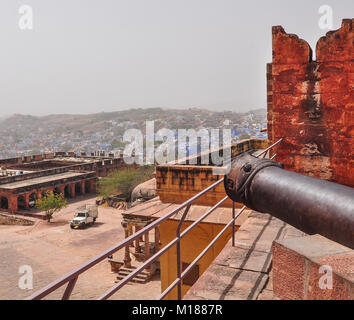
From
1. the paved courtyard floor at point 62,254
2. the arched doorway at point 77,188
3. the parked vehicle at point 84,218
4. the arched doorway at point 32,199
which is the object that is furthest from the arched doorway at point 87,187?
the parked vehicle at point 84,218

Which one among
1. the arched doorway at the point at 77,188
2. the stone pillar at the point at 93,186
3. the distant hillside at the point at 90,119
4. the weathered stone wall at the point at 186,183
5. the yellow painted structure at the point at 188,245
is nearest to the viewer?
the yellow painted structure at the point at 188,245

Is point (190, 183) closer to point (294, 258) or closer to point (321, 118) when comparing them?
point (321, 118)

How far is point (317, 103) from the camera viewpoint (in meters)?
5.05

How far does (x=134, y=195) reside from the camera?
2194 cm

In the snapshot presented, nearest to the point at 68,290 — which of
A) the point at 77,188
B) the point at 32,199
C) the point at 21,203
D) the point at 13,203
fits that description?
the point at 13,203

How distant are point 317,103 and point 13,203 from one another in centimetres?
2603

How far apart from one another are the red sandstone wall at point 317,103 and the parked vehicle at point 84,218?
19.9m

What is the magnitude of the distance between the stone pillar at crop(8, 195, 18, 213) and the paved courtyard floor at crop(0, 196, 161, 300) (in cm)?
200

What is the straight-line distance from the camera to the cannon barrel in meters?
1.99

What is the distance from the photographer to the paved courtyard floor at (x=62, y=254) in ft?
44.3

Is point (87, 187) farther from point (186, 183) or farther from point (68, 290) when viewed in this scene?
point (68, 290)

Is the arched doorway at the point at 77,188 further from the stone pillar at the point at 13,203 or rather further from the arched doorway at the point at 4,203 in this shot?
the stone pillar at the point at 13,203

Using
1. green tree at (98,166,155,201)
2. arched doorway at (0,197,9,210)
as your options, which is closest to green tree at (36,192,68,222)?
arched doorway at (0,197,9,210)

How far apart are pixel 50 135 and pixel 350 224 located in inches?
5434
